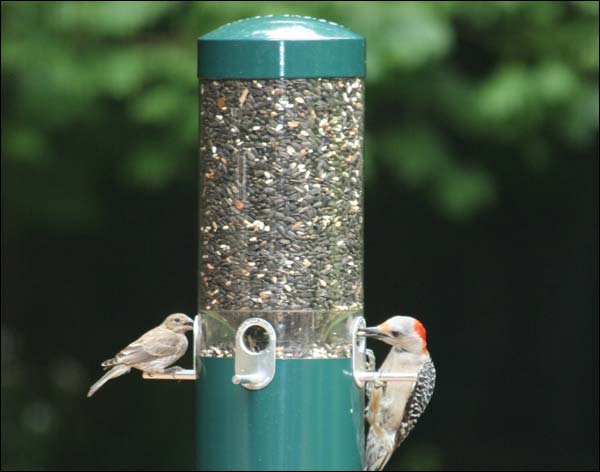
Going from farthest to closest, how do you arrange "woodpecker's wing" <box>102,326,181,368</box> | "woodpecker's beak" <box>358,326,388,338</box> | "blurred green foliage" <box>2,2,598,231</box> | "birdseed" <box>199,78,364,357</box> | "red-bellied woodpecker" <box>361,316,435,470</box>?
"blurred green foliage" <box>2,2,598,231</box>, "red-bellied woodpecker" <box>361,316,435,470</box>, "woodpecker's wing" <box>102,326,181,368</box>, "woodpecker's beak" <box>358,326,388,338</box>, "birdseed" <box>199,78,364,357</box>

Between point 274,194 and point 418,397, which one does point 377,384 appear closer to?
point 418,397

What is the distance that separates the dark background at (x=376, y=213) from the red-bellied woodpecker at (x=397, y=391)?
251 centimetres

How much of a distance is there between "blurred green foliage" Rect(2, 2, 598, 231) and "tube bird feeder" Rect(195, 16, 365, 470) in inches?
110

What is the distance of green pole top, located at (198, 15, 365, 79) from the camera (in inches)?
209

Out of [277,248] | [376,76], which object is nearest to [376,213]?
[376,76]

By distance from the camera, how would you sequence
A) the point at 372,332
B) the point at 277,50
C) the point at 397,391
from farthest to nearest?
1. the point at 397,391
2. the point at 372,332
3. the point at 277,50

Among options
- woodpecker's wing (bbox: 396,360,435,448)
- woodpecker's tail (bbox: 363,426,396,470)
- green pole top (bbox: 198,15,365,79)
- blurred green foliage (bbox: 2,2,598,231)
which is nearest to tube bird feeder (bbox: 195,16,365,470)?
green pole top (bbox: 198,15,365,79)

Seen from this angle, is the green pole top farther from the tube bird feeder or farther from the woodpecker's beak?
the woodpecker's beak

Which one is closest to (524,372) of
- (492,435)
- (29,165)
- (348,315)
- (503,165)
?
(492,435)

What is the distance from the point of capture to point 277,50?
532cm

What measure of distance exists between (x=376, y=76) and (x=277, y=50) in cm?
302

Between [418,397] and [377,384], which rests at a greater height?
[377,384]

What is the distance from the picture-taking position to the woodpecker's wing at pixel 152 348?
569cm

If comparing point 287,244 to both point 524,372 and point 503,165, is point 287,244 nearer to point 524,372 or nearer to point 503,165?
point 503,165
